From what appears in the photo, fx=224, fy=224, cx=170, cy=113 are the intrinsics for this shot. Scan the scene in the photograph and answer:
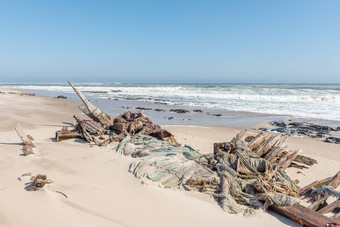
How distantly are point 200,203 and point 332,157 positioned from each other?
604cm

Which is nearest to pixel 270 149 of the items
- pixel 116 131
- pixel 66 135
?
pixel 116 131

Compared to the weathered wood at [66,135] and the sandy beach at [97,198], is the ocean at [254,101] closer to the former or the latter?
the weathered wood at [66,135]

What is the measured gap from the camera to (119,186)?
442cm

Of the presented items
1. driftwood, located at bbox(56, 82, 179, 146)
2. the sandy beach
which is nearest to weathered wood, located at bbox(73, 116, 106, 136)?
driftwood, located at bbox(56, 82, 179, 146)

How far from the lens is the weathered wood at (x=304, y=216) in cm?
314

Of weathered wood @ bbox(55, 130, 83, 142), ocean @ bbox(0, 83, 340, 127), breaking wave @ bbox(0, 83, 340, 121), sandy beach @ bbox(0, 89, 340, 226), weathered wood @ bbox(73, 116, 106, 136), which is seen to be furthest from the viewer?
breaking wave @ bbox(0, 83, 340, 121)

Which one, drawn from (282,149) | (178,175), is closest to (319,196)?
(282,149)

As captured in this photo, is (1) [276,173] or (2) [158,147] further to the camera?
(2) [158,147]

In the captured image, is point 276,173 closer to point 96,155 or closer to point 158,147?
point 158,147

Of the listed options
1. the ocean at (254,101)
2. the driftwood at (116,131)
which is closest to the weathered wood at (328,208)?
the driftwood at (116,131)

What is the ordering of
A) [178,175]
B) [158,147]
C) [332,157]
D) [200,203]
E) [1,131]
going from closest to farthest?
[200,203] → [178,175] → [158,147] → [332,157] → [1,131]

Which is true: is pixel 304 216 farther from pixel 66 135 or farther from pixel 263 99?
pixel 263 99

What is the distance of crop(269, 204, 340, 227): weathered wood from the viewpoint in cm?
314

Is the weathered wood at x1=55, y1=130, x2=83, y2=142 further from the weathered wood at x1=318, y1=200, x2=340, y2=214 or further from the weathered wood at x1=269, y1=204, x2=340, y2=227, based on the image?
the weathered wood at x1=318, y1=200, x2=340, y2=214
